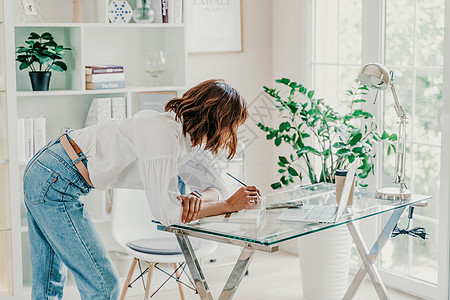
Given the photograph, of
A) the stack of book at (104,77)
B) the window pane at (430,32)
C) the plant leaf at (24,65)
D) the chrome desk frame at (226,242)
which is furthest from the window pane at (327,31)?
the plant leaf at (24,65)

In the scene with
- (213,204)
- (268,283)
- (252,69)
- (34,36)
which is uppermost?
(34,36)

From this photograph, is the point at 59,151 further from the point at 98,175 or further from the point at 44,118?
the point at 44,118

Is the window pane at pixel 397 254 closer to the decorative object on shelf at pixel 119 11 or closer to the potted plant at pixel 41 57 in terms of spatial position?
the decorative object on shelf at pixel 119 11

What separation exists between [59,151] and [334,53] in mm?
2329

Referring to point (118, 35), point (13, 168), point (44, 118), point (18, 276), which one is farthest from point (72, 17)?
point (18, 276)

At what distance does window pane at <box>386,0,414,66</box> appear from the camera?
3792mm

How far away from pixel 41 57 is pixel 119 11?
1.80 ft

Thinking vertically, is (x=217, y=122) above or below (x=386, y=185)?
above

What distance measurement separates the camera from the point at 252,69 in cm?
478

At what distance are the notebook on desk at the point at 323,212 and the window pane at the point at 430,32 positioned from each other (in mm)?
1172

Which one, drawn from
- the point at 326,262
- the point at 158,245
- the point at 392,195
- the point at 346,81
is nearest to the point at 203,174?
the point at 158,245

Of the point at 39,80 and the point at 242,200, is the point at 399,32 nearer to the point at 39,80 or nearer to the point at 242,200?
the point at 242,200

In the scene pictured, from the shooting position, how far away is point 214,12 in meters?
4.57

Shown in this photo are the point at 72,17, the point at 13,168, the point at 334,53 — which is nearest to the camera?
the point at 13,168
